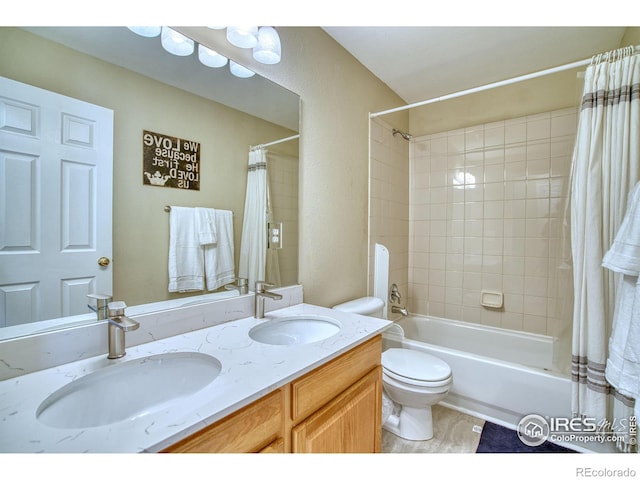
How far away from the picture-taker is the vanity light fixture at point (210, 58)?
1153 millimetres

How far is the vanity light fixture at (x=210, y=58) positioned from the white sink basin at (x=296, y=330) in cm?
109

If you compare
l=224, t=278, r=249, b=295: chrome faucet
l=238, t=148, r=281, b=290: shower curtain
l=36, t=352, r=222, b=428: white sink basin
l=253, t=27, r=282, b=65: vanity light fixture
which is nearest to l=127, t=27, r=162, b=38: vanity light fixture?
l=253, t=27, r=282, b=65: vanity light fixture

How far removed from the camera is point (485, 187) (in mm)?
2398

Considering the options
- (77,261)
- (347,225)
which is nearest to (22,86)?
(77,261)

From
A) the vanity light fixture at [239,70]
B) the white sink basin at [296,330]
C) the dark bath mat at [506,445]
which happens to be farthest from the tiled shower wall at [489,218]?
the vanity light fixture at [239,70]

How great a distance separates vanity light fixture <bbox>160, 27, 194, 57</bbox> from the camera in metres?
1.04

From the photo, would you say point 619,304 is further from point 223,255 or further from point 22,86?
point 22,86

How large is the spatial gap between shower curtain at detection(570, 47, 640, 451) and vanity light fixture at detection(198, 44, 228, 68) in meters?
1.74

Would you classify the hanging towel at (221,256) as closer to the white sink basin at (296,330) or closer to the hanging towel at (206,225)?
the hanging towel at (206,225)

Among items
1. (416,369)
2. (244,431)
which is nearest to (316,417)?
(244,431)

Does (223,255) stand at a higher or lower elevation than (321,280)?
higher
